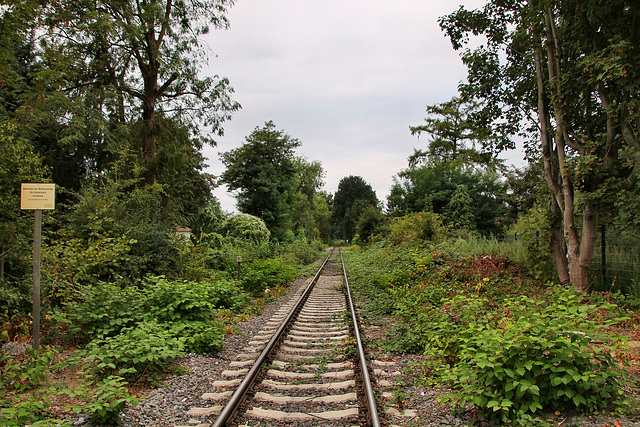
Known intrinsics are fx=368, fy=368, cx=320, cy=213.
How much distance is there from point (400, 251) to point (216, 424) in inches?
585

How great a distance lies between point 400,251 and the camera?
17375 millimetres

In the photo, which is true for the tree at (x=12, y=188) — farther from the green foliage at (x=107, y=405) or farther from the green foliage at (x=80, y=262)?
the green foliage at (x=107, y=405)

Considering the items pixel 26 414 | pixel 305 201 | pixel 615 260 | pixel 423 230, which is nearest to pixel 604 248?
pixel 615 260

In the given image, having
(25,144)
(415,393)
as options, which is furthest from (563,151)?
(25,144)

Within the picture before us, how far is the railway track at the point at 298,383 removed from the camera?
3629 millimetres

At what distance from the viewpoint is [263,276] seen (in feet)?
39.8

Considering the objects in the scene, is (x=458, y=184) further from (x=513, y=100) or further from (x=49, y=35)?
(x=49, y=35)

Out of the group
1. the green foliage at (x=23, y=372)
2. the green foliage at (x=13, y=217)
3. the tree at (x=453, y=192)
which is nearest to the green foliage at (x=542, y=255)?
the green foliage at (x=23, y=372)

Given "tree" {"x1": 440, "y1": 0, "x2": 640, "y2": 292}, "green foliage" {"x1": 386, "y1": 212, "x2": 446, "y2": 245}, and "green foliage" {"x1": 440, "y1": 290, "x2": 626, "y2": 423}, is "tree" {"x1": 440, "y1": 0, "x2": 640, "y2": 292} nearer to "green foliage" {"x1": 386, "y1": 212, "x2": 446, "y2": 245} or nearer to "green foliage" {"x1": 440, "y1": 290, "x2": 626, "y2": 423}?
"green foliage" {"x1": 440, "y1": 290, "x2": 626, "y2": 423}

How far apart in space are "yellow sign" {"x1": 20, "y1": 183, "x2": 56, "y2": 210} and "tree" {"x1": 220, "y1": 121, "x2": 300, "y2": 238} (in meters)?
20.8

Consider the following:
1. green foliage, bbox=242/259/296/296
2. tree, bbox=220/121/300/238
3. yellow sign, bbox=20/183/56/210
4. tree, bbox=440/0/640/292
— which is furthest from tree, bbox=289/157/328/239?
yellow sign, bbox=20/183/56/210

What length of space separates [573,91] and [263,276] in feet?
31.6

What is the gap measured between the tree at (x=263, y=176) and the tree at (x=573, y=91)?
718 inches

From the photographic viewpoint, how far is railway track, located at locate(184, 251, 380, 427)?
11.9ft
